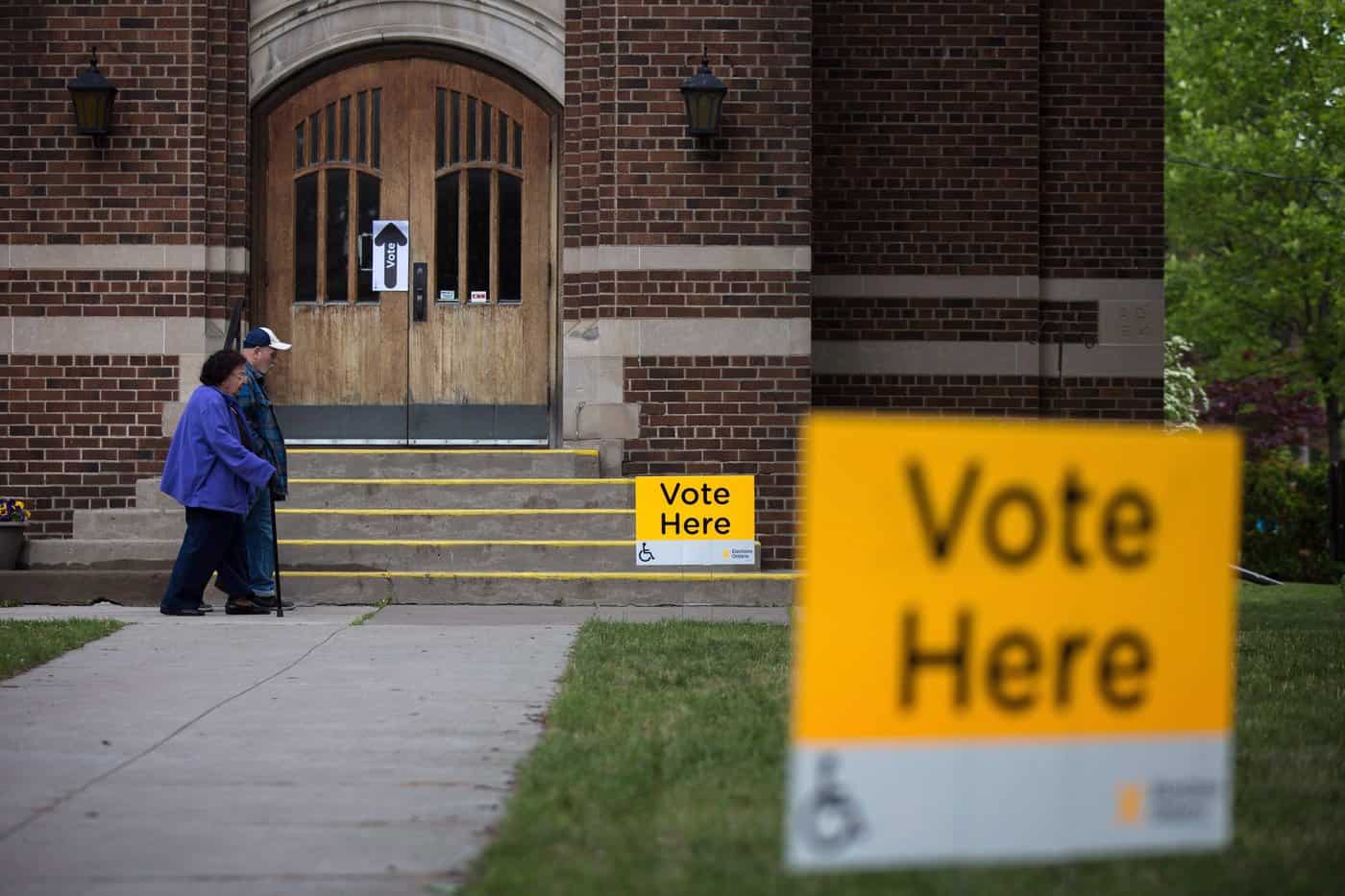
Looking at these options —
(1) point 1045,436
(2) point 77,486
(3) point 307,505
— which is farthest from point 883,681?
(2) point 77,486

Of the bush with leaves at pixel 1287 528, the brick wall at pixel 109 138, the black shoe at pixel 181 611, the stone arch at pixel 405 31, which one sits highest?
the stone arch at pixel 405 31

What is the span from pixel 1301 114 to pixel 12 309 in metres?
22.1

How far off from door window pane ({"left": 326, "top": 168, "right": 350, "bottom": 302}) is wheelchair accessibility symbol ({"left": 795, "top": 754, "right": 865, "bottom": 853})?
11.1 meters

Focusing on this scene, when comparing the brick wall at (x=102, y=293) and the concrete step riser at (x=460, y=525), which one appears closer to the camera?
the concrete step riser at (x=460, y=525)

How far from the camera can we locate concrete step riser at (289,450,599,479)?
13.4 meters

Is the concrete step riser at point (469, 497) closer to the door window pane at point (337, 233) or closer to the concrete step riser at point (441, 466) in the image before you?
the concrete step riser at point (441, 466)

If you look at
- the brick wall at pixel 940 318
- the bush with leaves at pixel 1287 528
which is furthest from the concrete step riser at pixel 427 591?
the bush with leaves at pixel 1287 528

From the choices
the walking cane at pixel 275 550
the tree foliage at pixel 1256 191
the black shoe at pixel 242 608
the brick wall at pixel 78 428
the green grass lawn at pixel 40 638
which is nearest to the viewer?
the green grass lawn at pixel 40 638

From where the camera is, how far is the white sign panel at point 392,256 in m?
14.2

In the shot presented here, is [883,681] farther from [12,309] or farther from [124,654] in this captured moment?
[12,309]

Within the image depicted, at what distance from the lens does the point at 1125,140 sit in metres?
14.9

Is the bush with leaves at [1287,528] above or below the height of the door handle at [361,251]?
below

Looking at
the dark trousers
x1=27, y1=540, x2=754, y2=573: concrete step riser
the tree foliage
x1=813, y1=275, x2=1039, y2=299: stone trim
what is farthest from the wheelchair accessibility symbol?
the tree foliage

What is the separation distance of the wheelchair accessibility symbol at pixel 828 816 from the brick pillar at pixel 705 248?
9956 mm
